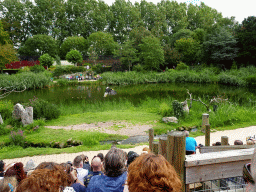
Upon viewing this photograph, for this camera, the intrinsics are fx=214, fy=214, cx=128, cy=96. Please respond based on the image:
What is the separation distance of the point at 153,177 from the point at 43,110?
9.28 metres

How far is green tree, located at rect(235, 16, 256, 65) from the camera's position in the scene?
26.1m

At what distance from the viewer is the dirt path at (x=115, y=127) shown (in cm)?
813

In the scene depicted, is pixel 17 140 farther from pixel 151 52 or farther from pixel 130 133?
pixel 151 52

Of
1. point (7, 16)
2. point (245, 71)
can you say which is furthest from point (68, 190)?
point (7, 16)

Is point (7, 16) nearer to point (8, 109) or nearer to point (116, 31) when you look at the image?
point (116, 31)

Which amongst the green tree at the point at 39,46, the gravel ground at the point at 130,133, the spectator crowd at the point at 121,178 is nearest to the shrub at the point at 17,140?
the gravel ground at the point at 130,133

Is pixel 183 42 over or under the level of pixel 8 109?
over

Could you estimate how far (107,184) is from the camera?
6.25 feet

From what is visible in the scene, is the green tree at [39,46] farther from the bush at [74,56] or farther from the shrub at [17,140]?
the shrub at [17,140]

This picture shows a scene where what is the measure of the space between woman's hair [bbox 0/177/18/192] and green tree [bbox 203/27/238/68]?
95.8ft

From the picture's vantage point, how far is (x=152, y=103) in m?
12.6

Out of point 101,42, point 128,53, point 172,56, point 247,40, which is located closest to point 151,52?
point 128,53

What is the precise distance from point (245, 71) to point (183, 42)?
40.0 ft

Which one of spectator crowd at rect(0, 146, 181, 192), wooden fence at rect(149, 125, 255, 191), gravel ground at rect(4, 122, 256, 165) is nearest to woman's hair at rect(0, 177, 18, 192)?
spectator crowd at rect(0, 146, 181, 192)
